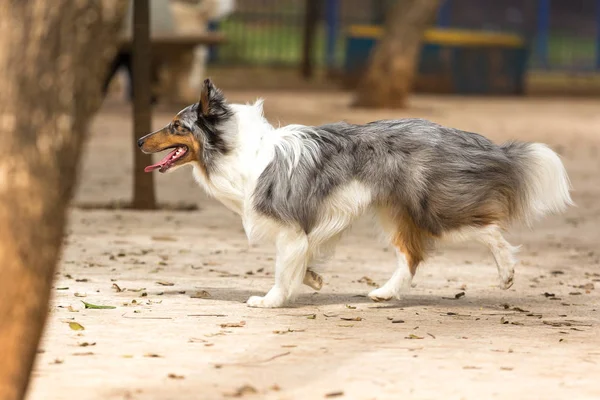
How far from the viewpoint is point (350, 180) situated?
662cm

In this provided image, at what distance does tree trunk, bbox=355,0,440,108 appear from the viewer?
2095cm

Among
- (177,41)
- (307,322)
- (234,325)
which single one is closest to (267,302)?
(307,322)

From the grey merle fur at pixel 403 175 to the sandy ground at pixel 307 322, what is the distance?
0.56 meters

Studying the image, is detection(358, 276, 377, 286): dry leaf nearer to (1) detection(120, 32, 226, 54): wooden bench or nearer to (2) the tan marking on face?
(2) the tan marking on face

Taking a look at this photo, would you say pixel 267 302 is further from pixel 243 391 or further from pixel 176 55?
pixel 176 55

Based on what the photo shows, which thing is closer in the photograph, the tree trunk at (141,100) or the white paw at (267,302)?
the white paw at (267,302)

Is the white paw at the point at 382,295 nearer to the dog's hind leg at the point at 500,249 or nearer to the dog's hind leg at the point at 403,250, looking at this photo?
the dog's hind leg at the point at 403,250

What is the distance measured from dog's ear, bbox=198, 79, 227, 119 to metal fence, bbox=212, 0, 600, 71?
23736 mm

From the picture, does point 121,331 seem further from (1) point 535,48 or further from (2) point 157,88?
(1) point 535,48

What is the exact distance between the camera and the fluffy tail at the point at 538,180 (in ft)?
22.5

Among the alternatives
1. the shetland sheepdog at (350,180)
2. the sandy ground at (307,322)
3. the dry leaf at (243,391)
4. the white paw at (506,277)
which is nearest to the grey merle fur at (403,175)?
the shetland sheepdog at (350,180)

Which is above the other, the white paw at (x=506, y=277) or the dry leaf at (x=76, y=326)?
the white paw at (x=506, y=277)

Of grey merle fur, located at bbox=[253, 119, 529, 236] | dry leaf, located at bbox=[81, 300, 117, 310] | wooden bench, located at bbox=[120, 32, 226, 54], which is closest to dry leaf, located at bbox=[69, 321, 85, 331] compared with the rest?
dry leaf, located at bbox=[81, 300, 117, 310]

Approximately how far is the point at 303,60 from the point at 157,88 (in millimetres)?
9087
